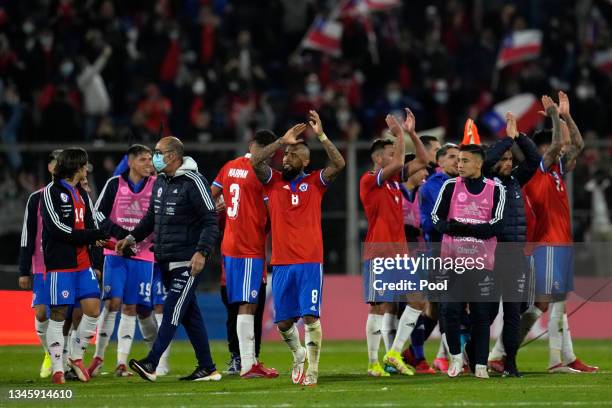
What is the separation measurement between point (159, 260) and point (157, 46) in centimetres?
1215

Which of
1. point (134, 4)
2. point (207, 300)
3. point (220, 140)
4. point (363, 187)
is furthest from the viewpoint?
point (134, 4)

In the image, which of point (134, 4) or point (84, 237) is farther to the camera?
point (134, 4)

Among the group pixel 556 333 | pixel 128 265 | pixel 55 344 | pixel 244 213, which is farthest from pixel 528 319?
pixel 55 344

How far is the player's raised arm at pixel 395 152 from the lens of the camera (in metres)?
14.1

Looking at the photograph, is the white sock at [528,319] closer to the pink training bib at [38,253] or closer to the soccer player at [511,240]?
the soccer player at [511,240]

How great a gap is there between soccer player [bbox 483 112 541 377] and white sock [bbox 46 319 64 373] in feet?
14.8

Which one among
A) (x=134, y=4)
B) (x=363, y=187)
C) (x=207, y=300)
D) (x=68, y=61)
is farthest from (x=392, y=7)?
(x=363, y=187)

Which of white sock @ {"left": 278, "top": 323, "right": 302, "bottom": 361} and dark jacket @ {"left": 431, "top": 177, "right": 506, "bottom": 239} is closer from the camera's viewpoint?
white sock @ {"left": 278, "top": 323, "right": 302, "bottom": 361}

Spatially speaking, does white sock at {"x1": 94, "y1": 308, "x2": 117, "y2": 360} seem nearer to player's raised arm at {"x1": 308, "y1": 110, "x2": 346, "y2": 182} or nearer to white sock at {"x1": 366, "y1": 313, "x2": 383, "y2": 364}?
white sock at {"x1": 366, "y1": 313, "x2": 383, "y2": 364}

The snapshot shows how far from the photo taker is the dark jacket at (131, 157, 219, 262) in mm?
14250

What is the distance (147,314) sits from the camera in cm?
1603

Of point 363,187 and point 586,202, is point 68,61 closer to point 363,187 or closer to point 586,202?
point 586,202

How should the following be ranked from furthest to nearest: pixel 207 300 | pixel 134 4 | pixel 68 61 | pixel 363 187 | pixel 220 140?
pixel 134 4 → pixel 68 61 → pixel 220 140 → pixel 207 300 → pixel 363 187

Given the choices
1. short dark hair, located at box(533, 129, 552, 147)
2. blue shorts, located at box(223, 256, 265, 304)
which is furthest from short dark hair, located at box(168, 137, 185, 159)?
short dark hair, located at box(533, 129, 552, 147)
